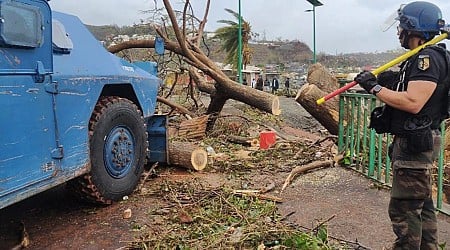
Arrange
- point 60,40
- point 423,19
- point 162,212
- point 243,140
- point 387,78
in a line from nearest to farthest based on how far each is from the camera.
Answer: point 423,19 < point 387,78 < point 60,40 < point 162,212 < point 243,140

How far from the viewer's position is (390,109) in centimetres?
316

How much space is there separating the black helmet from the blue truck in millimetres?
2585

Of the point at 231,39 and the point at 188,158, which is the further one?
the point at 231,39

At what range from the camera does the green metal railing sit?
5.40 metres

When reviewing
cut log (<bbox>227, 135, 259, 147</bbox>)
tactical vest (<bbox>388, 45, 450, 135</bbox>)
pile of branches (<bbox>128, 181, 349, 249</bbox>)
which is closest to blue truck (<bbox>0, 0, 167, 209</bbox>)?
pile of branches (<bbox>128, 181, 349, 249</bbox>)

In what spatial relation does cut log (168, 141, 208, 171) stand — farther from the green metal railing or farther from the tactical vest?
the tactical vest

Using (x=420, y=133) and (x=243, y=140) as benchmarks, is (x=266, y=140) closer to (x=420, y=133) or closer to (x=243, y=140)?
(x=243, y=140)

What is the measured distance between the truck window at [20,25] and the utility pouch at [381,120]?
2.51m

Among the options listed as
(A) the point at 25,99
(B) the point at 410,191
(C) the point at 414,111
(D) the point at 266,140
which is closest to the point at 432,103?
(C) the point at 414,111

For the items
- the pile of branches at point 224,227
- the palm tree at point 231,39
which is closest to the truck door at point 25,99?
the pile of branches at point 224,227

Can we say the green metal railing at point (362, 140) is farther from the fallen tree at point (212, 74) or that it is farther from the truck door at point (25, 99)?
the truck door at point (25, 99)

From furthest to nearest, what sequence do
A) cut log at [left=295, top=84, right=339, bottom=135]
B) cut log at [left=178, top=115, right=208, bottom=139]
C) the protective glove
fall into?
cut log at [left=178, top=115, right=208, bottom=139] → cut log at [left=295, top=84, right=339, bottom=135] → the protective glove

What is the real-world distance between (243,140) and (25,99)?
5.81 m

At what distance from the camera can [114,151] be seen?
4715 millimetres
